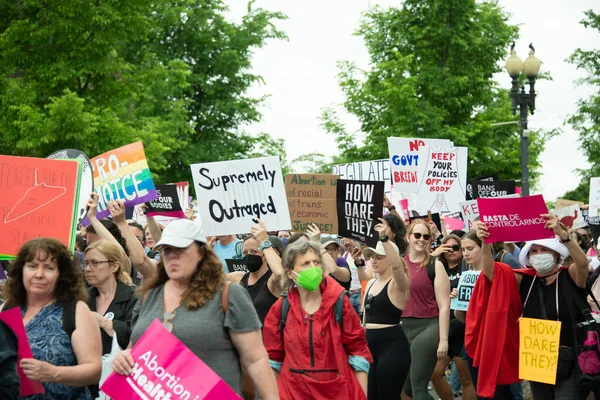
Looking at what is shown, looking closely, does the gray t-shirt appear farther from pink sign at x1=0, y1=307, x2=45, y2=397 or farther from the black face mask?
the black face mask

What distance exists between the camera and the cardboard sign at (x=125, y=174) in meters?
10.6

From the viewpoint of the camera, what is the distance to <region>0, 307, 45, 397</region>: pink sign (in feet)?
15.9

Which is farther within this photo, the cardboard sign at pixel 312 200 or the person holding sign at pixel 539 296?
the cardboard sign at pixel 312 200

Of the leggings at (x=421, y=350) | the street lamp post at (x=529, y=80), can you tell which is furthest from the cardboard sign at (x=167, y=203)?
the street lamp post at (x=529, y=80)

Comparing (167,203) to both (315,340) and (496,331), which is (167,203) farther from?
(315,340)

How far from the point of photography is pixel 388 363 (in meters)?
8.27

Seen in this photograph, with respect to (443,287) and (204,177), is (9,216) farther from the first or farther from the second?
(443,287)

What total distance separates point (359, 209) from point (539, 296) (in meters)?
2.28

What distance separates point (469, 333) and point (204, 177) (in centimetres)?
293

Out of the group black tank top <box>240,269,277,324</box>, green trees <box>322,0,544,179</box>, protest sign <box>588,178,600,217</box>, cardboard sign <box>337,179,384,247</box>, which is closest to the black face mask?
black tank top <box>240,269,277,324</box>

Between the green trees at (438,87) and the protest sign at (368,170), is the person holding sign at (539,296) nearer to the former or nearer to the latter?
the protest sign at (368,170)

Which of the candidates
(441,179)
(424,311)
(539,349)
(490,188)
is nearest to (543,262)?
(539,349)

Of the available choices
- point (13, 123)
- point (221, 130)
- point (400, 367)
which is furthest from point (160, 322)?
point (221, 130)

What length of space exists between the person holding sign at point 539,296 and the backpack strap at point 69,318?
12.4ft
